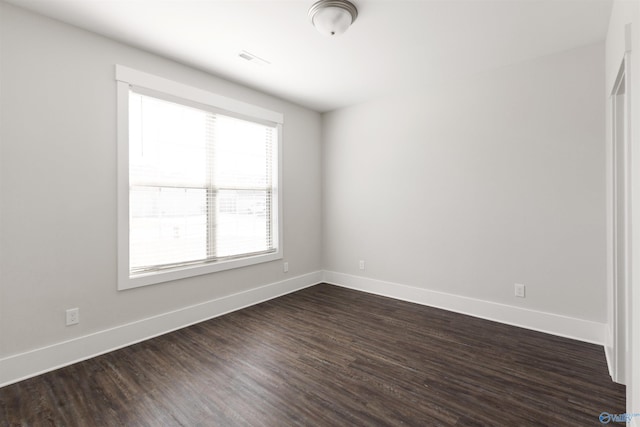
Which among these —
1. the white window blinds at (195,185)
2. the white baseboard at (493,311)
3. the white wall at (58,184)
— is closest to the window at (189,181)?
the white window blinds at (195,185)

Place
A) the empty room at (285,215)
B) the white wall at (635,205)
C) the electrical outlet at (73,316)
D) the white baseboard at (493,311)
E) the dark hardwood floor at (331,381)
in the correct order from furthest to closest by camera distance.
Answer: the white baseboard at (493,311)
the electrical outlet at (73,316)
the empty room at (285,215)
the dark hardwood floor at (331,381)
the white wall at (635,205)

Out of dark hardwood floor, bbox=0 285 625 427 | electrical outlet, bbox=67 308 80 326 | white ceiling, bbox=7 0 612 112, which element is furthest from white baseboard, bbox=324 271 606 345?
electrical outlet, bbox=67 308 80 326

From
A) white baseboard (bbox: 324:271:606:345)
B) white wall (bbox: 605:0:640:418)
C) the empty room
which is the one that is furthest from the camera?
white baseboard (bbox: 324:271:606:345)

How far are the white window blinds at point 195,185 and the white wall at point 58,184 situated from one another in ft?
0.72

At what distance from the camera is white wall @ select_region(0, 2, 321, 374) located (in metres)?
2.04

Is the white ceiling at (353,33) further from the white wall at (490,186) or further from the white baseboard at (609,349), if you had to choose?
the white baseboard at (609,349)

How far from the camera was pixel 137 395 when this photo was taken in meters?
1.89

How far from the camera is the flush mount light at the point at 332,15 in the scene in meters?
2.01

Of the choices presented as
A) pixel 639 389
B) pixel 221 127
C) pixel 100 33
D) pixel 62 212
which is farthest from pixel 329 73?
pixel 639 389

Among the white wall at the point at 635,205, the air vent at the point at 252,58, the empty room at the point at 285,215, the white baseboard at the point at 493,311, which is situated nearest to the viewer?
the white wall at the point at 635,205

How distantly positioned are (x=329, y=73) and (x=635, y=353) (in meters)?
3.14

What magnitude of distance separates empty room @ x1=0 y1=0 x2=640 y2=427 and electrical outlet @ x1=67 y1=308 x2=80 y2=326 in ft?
0.06

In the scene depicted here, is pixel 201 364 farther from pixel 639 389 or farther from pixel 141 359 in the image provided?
pixel 639 389

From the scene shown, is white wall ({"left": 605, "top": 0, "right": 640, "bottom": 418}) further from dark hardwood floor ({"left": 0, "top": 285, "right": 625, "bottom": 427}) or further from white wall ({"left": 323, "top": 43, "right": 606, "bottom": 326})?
white wall ({"left": 323, "top": 43, "right": 606, "bottom": 326})
